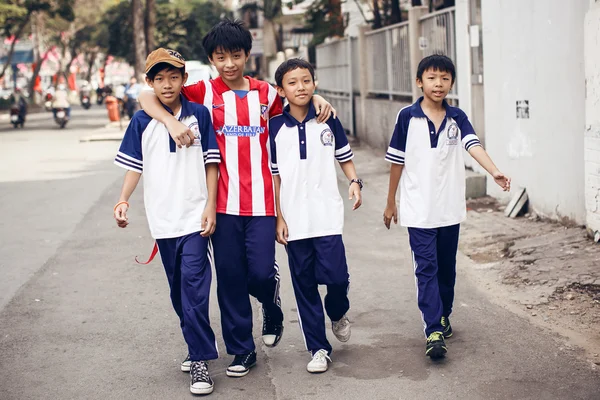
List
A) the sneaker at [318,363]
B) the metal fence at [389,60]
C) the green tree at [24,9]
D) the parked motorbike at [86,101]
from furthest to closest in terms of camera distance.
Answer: the parked motorbike at [86,101]
the green tree at [24,9]
the metal fence at [389,60]
the sneaker at [318,363]

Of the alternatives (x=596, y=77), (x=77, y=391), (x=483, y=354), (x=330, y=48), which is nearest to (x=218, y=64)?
(x=77, y=391)

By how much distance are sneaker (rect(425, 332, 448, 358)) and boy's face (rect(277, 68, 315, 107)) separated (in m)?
1.46

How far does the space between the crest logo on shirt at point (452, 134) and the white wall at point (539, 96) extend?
3259mm

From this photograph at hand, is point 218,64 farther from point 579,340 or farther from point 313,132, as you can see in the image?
point 579,340

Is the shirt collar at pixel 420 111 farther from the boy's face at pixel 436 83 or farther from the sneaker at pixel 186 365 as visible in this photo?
the sneaker at pixel 186 365

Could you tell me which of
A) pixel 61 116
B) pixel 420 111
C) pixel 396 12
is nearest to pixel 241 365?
pixel 420 111

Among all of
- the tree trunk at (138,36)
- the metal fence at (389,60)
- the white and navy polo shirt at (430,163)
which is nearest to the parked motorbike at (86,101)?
the tree trunk at (138,36)

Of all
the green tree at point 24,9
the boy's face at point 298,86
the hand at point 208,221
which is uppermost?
the green tree at point 24,9

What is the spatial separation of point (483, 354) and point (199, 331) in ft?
5.30

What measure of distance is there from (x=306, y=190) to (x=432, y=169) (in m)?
0.77

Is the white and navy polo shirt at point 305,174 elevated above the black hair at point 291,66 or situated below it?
below

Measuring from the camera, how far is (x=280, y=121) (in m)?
4.73

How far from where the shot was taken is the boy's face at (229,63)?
4605 mm

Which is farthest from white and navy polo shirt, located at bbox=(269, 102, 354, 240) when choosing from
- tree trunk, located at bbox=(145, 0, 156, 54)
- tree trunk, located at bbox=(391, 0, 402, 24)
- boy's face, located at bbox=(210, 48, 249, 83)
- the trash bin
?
the trash bin
